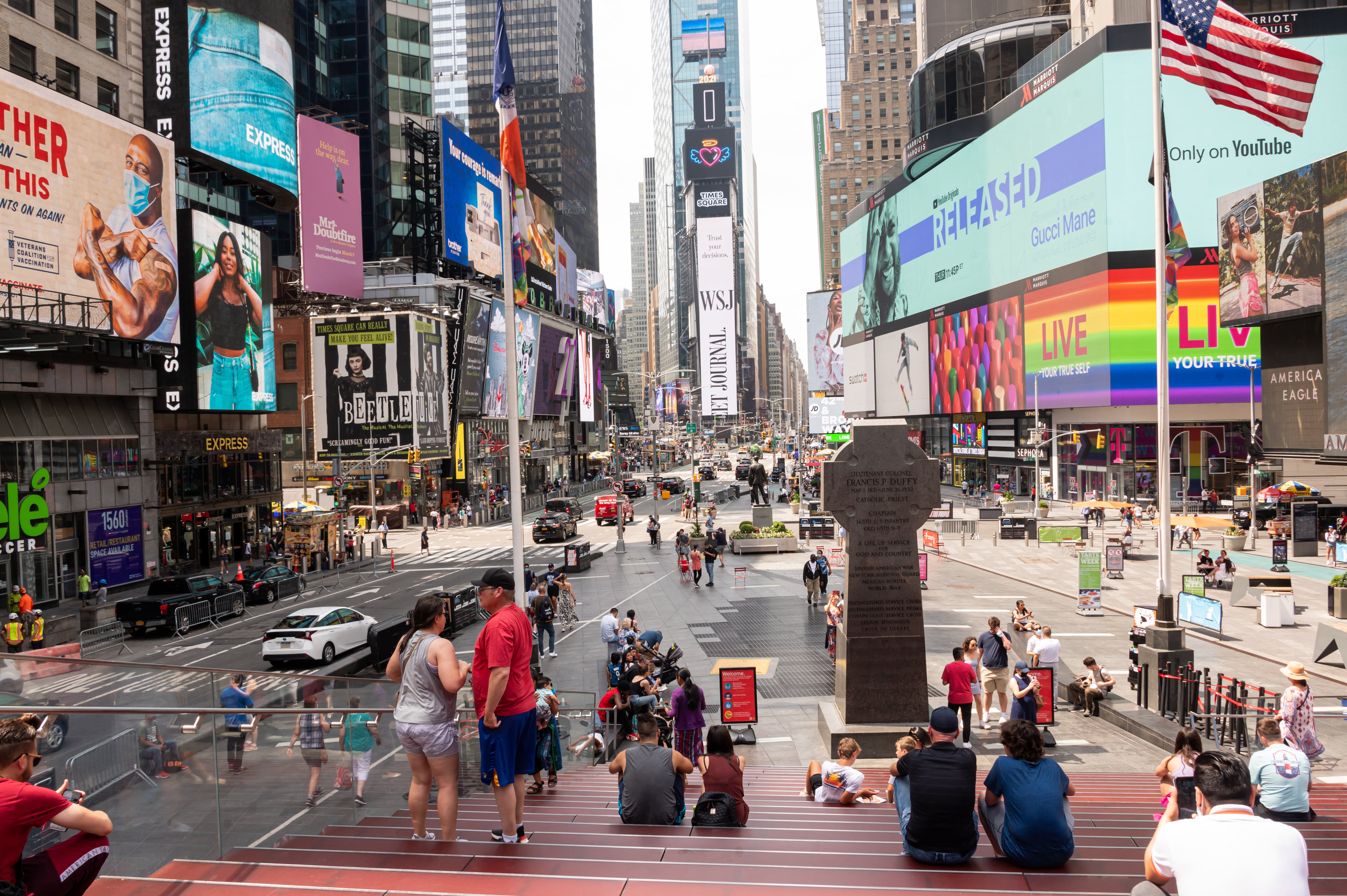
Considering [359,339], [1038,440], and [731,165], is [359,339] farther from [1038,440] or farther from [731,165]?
[731,165]

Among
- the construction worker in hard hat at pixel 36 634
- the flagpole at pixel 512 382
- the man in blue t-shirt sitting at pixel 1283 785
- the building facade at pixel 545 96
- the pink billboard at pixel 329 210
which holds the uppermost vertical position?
the building facade at pixel 545 96

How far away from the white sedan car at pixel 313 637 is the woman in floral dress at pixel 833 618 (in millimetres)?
11815

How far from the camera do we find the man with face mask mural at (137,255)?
32.6 m

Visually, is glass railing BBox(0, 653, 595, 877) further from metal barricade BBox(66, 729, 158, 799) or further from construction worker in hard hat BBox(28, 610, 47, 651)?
construction worker in hard hat BBox(28, 610, 47, 651)

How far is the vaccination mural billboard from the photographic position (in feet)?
191

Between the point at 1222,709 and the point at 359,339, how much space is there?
5437 centimetres

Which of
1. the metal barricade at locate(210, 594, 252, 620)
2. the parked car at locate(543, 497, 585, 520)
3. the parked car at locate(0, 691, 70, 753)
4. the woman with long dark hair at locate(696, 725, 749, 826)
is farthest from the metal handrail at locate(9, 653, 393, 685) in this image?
the parked car at locate(543, 497, 585, 520)

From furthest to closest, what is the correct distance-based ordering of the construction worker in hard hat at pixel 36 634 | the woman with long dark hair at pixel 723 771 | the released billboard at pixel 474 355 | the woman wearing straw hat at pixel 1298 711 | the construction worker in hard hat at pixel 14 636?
the released billboard at pixel 474 355
the construction worker in hard hat at pixel 36 634
the construction worker in hard hat at pixel 14 636
the woman wearing straw hat at pixel 1298 711
the woman with long dark hair at pixel 723 771

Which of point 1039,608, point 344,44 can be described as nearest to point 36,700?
point 1039,608

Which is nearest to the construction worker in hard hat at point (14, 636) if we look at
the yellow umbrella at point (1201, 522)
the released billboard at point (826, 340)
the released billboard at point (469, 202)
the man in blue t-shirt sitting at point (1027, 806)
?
the man in blue t-shirt sitting at point (1027, 806)

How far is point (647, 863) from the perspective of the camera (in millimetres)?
5758

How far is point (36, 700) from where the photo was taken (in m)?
7.57

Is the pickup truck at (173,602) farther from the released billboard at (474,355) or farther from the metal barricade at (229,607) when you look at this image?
the released billboard at (474,355)

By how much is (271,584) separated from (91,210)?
15156 millimetres
